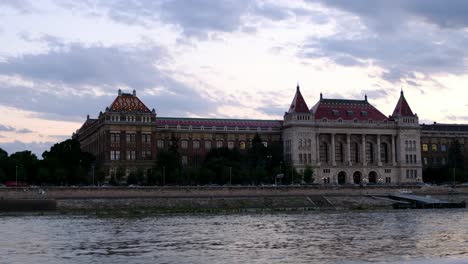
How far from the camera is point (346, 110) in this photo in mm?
167000

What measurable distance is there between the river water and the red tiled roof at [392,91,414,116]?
86091mm

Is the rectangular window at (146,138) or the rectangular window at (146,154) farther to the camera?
the rectangular window at (146,138)

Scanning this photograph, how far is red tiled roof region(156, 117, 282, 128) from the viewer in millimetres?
163750

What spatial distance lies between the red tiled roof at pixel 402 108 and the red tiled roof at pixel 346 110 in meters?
3.40

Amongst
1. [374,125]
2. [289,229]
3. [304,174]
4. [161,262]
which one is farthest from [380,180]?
[161,262]

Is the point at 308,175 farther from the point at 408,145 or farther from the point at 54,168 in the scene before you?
the point at 54,168

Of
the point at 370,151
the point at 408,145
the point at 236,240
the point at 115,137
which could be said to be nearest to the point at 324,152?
the point at 370,151

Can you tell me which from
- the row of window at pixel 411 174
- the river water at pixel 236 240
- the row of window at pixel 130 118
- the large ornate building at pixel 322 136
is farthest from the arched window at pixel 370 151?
the river water at pixel 236 240

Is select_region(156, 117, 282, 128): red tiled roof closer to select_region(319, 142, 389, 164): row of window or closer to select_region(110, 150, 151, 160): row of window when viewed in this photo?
select_region(110, 150, 151, 160): row of window

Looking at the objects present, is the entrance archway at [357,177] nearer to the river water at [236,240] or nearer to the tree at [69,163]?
the tree at [69,163]

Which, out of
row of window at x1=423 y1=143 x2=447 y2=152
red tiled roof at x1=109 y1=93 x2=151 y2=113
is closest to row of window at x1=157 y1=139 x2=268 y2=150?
red tiled roof at x1=109 y1=93 x2=151 y2=113

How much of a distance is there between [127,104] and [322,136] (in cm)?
4264

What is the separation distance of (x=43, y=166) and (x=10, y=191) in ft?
93.5

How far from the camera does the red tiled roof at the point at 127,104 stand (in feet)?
494
